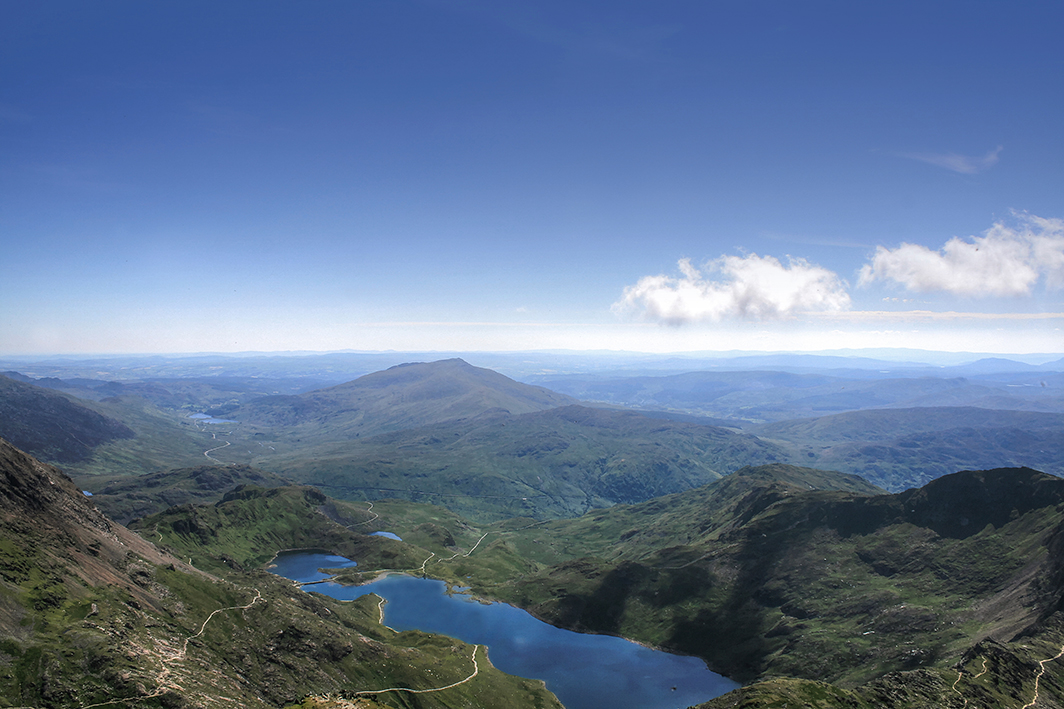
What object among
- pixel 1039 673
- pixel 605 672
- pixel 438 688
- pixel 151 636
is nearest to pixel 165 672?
pixel 151 636

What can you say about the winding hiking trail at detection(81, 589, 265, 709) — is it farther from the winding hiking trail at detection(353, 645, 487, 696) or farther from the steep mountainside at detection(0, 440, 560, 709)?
the winding hiking trail at detection(353, 645, 487, 696)

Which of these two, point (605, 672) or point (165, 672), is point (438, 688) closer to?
point (605, 672)

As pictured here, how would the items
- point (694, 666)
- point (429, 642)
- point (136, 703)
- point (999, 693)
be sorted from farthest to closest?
point (694, 666)
point (429, 642)
point (999, 693)
point (136, 703)

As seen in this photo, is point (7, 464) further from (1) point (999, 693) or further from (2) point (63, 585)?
(1) point (999, 693)

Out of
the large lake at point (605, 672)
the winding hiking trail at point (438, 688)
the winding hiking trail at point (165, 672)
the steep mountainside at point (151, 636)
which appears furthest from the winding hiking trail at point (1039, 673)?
the winding hiking trail at point (165, 672)

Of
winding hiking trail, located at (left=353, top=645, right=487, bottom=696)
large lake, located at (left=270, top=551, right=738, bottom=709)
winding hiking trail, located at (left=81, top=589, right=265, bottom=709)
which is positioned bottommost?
large lake, located at (left=270, top=551, right=738, bottom=709)

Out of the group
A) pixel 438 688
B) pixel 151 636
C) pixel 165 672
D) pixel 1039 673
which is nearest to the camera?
pixel 165 672

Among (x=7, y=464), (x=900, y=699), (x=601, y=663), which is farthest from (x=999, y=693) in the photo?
(x=7, y=464)

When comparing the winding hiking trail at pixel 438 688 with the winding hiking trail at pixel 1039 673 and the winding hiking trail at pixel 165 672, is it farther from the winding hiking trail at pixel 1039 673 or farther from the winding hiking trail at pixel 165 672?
the winding hiking trail at pixel 1039 673

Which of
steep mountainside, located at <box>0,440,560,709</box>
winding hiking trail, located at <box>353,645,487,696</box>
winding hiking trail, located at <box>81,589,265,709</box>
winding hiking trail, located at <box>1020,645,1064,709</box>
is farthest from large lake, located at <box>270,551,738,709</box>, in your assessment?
winding hiking trail, located at <box>81,589,265,709</box>
